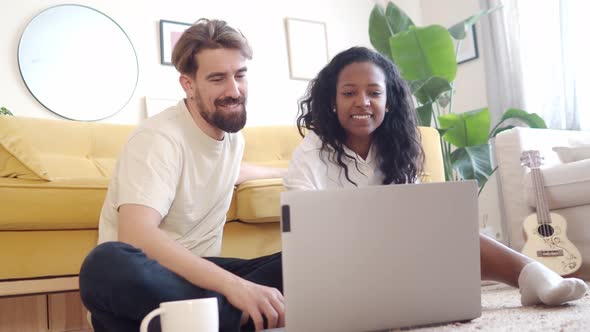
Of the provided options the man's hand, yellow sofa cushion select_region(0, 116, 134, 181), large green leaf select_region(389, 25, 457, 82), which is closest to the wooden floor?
yellow sofa cushion select_region(0, 116, 134, 181)

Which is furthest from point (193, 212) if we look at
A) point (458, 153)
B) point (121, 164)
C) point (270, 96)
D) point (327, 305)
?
point (270, 96)

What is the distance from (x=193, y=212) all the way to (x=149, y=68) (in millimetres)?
2218

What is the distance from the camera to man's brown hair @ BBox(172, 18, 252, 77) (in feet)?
4.25

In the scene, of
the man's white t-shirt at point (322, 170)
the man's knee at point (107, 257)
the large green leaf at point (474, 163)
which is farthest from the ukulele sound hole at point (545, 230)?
the man's knee at point (107, 257)

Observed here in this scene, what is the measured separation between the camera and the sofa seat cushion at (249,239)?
6.18 feet

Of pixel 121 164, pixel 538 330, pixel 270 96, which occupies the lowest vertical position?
pixel 538 330

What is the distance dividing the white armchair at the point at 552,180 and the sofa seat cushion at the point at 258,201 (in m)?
1.01

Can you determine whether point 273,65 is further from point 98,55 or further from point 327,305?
point 327,305

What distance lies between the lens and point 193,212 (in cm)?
124

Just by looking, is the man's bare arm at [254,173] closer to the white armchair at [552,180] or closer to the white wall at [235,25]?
the white armchair at [552,180]

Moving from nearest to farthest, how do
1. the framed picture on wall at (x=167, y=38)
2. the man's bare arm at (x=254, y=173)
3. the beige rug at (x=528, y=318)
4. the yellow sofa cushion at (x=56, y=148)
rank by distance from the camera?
the beige rug at (x=528, y=318) < the man's bare arm at (x=254, y=173) < the yellow sofa cushion at (x=56, y=148) < the framed picture on wall at (x=167, y=38)

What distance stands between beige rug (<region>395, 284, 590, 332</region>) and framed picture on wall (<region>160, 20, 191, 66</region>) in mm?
2478

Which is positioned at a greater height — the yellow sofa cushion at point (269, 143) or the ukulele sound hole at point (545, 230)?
the yellow sofa cushion at point (269, 143)

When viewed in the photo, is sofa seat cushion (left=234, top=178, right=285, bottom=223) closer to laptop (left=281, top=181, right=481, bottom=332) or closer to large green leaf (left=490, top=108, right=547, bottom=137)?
laptop (left=281, top=181, right=481, bottom=332)
